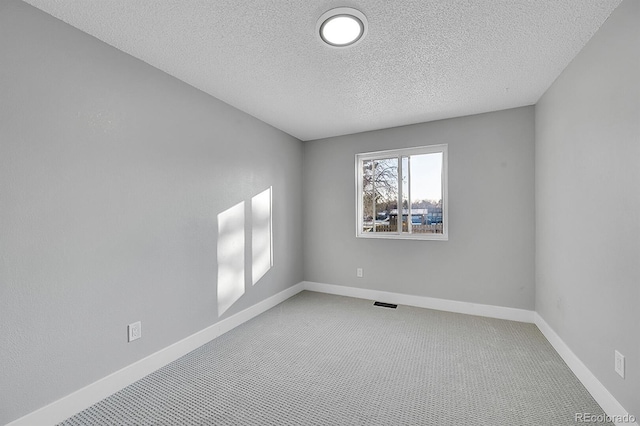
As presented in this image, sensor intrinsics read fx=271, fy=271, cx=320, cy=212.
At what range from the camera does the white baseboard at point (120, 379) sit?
156 centimetres

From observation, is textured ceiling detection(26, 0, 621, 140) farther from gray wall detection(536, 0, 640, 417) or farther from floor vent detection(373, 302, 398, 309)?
floor vent detection(373, 302, 398, 309)

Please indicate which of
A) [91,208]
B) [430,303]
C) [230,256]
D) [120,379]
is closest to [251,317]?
[230,256]

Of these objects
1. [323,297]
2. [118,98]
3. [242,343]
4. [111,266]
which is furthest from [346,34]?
[323,297]

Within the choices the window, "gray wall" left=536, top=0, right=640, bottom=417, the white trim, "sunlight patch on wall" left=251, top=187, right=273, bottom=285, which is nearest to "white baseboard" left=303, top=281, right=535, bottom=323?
the white trim

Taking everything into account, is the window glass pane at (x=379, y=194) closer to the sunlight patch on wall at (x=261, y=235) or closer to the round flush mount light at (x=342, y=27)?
the sunlight patch on wall at (x=261, y=235)

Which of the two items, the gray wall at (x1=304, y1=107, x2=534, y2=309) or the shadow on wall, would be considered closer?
the shadow on wall

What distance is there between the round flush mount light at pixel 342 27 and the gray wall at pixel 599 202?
1.43 metres

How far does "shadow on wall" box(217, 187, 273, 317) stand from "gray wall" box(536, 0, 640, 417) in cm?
300

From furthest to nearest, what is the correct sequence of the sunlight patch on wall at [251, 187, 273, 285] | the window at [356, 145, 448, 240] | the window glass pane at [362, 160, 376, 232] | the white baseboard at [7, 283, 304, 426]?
the window glass pane at [362, 160, 376, 232] → the window at [356, 145, 448, 240] → the sunlight patch on wall at [251, 187, 273, 285] → the white baseboard at [7, 283, 304, 426]

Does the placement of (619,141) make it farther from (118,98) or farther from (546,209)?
(118,98)

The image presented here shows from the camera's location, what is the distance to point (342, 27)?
172cm

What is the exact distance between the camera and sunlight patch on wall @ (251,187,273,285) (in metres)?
3.31

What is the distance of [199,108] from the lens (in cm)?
259

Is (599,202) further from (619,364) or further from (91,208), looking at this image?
(91,208)
